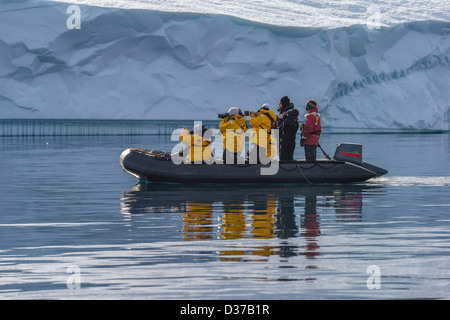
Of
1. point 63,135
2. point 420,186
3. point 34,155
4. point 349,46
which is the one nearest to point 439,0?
point 349,46

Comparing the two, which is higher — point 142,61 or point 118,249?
point 142,61

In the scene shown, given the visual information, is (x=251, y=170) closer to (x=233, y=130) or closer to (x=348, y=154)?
(x=233, y=130)

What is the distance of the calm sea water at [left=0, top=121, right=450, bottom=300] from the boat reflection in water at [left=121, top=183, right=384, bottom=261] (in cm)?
2

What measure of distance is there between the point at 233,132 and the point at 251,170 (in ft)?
3.16

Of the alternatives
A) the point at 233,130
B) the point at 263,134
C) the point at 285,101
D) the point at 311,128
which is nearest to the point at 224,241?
the point at 233,130

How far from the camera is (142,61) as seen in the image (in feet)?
146

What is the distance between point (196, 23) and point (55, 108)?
9.26 meters

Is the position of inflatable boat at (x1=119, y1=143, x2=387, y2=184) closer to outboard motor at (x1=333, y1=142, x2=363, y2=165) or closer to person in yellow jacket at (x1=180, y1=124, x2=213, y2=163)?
outboard motor at (x1=333, y1=142, x2=363, y2=165)

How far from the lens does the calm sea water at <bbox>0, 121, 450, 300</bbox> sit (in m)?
6.54

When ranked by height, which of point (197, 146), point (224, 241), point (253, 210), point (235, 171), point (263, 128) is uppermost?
point (263, 128)

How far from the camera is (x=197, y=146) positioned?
15508mm

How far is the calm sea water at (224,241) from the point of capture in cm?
654

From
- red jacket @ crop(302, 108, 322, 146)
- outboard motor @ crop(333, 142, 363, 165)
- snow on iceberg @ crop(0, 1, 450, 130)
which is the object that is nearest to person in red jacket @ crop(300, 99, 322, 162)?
red jacket @ crop(302, 108, 322, 146)
